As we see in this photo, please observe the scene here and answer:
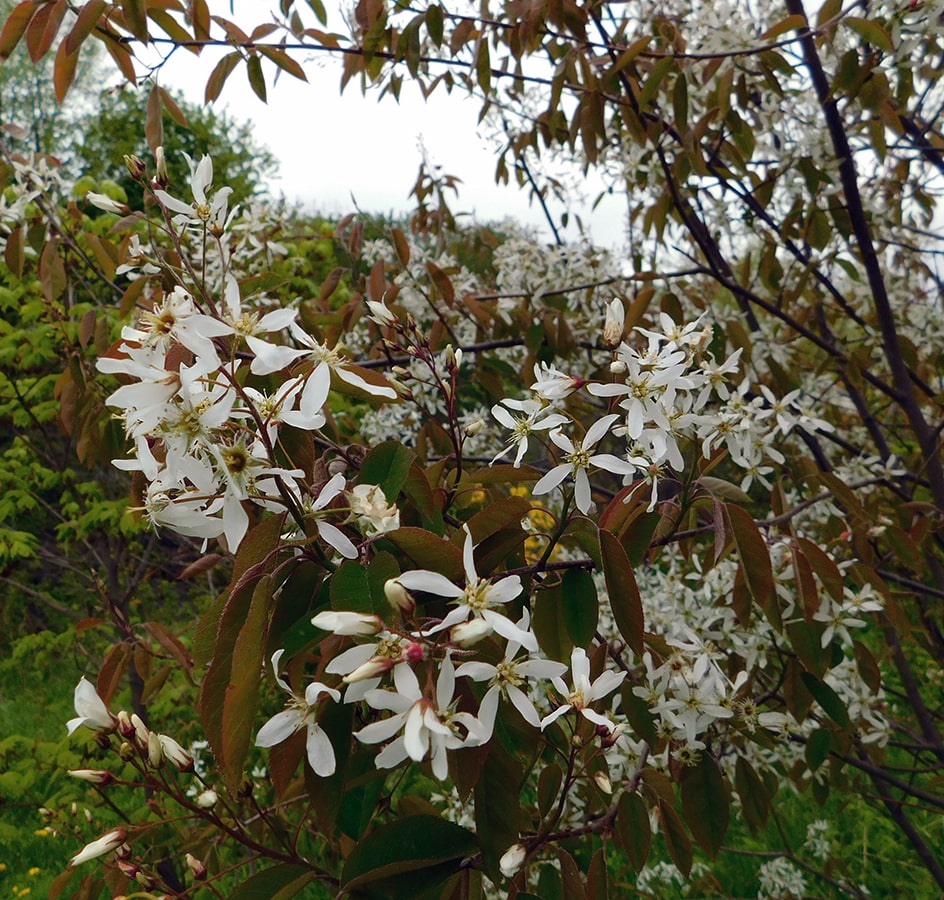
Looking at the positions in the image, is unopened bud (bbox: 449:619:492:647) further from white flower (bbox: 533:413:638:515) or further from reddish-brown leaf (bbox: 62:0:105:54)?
reddish-brown leaf (bbox: 62:0:105:54)

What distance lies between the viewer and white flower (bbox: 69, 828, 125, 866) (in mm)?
831

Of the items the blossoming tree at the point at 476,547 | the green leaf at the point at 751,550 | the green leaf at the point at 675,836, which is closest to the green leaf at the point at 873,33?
the blossoming tree at the point at 476,547

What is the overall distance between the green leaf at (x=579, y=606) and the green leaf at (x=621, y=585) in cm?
7

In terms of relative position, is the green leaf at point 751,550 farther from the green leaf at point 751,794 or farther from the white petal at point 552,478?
the green leaf at point 751,794

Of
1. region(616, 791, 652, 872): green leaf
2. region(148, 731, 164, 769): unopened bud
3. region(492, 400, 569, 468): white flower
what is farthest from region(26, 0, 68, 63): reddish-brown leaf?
region(616, 791, 652, 872): green leaf

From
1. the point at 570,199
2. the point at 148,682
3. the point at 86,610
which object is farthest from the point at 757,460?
the point at 86,610

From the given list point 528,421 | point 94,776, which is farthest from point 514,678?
point 94,776

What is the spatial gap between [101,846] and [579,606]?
582 millimetres

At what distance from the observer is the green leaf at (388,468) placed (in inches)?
31.5

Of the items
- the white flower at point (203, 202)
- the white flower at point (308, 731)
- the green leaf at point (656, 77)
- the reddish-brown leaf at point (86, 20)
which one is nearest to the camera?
the white flower at point (308, 731)

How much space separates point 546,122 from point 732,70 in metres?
Answer: 0.53

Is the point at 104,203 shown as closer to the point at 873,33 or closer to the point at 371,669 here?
the point at 371,669

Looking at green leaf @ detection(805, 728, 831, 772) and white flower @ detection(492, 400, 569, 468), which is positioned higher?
white flower @ detection(492, 400, 569, 468)

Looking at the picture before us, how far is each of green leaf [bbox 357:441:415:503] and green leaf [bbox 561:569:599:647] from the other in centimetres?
24
